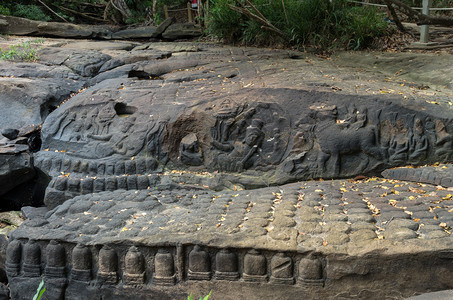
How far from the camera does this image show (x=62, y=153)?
5129mm

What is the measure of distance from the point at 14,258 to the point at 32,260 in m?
0.17

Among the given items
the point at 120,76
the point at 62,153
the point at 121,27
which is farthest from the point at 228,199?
the point at 121,27

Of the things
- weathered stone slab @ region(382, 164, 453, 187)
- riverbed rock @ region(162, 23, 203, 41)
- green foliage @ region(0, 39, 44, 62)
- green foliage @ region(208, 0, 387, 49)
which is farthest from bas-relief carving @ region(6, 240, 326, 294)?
riverbed rock @ region(162, 23, 203, 41)

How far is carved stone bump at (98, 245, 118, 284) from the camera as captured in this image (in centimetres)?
339

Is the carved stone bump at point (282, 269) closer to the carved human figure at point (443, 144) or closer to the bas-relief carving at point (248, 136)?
the bas-relief carving at point (248, 136)

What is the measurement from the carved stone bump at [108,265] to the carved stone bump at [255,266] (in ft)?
3.21

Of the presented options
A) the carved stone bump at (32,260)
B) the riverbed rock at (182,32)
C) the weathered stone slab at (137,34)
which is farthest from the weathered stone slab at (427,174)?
the weathered stone slab at (137,34)

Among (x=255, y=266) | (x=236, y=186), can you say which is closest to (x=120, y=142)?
(x=236, y=186)

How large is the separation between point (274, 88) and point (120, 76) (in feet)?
8.89

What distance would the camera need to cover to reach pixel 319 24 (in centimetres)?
798

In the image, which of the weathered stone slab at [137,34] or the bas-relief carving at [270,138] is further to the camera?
the weathered stone slab at [137,34]

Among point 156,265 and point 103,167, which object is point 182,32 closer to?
point 103,167

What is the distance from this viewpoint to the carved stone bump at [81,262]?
3432 mm

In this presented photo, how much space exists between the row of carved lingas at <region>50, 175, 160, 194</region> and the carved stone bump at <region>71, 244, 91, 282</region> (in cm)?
127
